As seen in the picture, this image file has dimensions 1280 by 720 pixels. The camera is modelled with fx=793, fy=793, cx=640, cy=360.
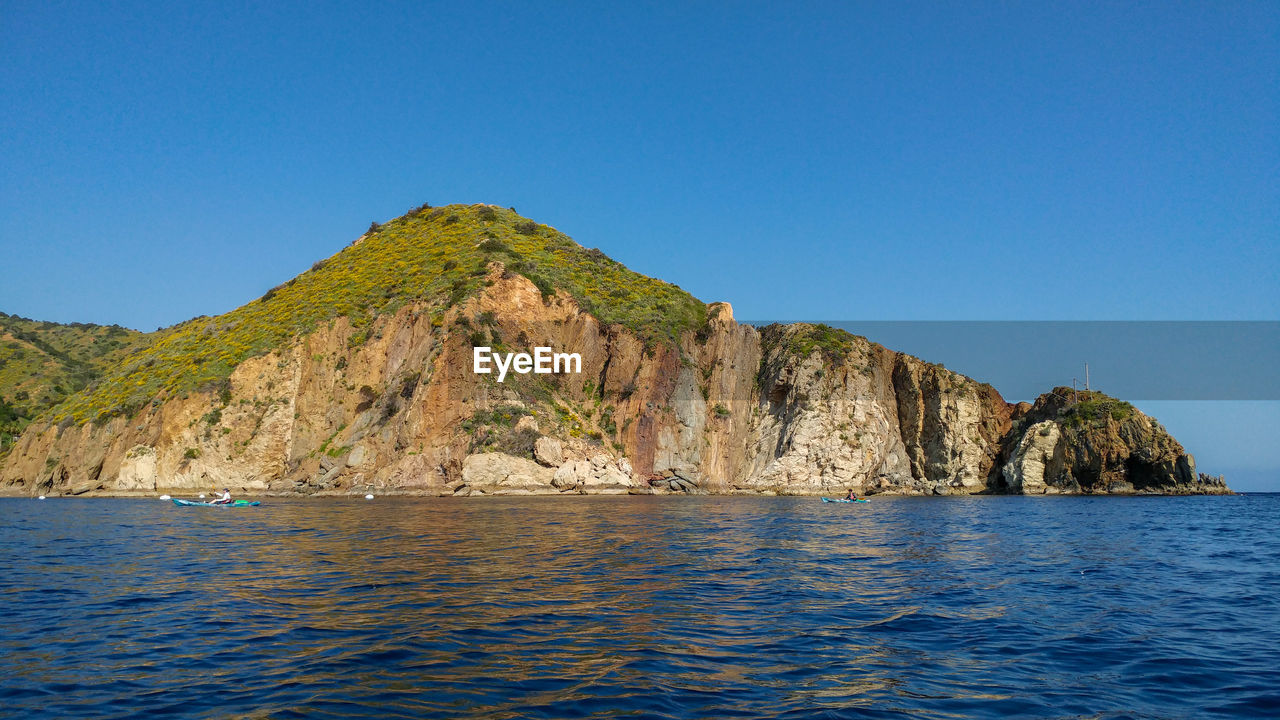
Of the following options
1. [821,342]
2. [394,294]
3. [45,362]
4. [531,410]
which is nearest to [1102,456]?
[821,342]

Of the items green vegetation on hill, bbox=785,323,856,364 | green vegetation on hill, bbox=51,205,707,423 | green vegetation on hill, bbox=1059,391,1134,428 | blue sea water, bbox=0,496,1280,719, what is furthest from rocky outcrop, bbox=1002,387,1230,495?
blue sea water, bbox=0,496,1280,719

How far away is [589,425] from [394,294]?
92.7 feet

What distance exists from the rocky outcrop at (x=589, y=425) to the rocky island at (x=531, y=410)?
21cm

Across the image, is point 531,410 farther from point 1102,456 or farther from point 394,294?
point 1102,456

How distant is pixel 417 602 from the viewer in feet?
54.3

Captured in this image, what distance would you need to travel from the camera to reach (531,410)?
77.9 m

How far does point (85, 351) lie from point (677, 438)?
107526mm

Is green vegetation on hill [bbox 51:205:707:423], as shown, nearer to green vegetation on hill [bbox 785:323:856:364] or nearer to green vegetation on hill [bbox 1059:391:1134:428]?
green vegetation on hill [bbox 785:323:856:364]

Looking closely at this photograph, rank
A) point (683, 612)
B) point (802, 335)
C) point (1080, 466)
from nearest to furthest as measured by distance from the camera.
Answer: point (683, 612), point (1080, 466), point (802, 335)

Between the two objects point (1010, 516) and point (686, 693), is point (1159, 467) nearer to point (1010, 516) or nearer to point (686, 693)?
point (1010, 516)

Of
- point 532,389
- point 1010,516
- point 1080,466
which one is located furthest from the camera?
point 1080,466

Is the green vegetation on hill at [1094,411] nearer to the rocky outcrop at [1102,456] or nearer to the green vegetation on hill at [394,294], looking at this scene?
the rocky outcrop at [1102,456]

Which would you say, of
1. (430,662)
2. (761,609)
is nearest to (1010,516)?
(761,609)

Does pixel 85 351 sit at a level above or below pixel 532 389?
above
